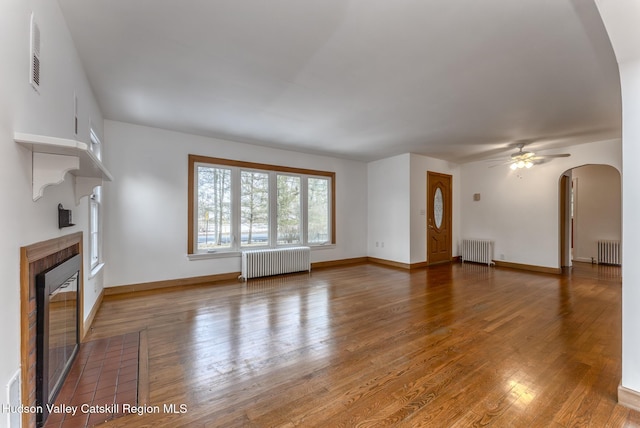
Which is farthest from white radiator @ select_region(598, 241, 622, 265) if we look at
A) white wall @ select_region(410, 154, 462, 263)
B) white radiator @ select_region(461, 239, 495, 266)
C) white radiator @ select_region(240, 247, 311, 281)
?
white radiator @ select_region(240, 247, 311, 281)

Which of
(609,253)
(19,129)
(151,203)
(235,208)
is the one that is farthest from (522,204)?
(19,129)

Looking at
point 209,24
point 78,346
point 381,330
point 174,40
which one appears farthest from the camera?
point 381,330

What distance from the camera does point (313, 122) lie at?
4391mm

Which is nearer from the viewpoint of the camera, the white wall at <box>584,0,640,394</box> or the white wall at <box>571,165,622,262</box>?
the white wall at <box>584,0,640,394</box>

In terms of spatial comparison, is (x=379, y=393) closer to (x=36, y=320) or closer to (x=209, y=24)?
(x=36, y=320)

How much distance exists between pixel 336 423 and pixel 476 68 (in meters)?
3.26

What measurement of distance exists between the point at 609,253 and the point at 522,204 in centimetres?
262

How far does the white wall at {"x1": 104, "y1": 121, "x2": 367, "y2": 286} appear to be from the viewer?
4.42m

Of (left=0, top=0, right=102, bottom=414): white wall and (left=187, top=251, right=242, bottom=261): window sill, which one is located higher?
(left=0, top=0, right=102, bottom=414): white wall

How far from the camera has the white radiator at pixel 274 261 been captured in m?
5.45

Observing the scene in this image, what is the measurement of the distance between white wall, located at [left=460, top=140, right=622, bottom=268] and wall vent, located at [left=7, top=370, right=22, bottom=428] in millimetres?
7997

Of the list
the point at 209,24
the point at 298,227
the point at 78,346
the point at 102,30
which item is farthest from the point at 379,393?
the point at 298,227

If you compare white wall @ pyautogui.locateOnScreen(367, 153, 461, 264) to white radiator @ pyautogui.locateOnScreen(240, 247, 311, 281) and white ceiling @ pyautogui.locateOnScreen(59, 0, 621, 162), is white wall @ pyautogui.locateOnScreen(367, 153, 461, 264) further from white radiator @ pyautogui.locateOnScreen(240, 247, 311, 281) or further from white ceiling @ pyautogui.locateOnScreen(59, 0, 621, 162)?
white radiator @ pyautogui.locateOnScreen(240, 247, 311, 281)

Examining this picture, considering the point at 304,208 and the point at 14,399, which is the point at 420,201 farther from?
the point at 14,399
